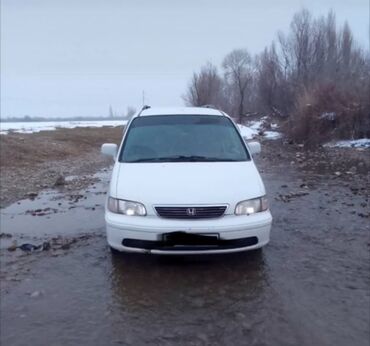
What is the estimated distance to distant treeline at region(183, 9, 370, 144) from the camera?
22.0 m

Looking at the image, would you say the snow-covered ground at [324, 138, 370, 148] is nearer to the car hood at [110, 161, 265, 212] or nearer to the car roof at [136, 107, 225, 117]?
the car roof at [136, 107, 225, 117]

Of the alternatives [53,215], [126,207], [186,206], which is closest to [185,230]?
[186,206]

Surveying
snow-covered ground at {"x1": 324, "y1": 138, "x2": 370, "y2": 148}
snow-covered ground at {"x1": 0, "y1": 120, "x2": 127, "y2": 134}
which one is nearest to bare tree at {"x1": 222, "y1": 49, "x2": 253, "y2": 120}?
snow-covered ground at {"x1": 0, "y1": 120, "x2": 127, "y2": 134}

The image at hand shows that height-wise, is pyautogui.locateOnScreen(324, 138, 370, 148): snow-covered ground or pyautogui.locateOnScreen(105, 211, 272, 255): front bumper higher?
pyautogui.locateOnScreen(105, 211, 272, 255): front bumper

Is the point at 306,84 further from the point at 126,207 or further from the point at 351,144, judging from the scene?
the point at 126,207

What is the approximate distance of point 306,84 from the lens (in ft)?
129

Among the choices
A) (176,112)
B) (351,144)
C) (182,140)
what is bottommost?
(351,144)

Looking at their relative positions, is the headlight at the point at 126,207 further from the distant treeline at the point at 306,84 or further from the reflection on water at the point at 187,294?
the distant treeline at the point at 306,84

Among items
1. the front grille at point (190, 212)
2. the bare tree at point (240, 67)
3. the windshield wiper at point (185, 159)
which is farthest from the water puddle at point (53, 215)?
the bare tree at point (240, 67)

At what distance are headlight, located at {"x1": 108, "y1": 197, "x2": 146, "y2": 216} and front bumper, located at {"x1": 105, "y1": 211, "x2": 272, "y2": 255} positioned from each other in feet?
0.17

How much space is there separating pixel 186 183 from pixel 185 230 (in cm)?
55

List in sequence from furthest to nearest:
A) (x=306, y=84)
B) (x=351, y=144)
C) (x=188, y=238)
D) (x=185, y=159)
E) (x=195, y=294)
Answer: (x=306, y=84) → (x=351, y=144) → (x=185, y=159) → (x=188, y=238) → (x=195, y=294)

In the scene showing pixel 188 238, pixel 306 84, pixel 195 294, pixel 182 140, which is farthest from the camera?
pixel 306 84

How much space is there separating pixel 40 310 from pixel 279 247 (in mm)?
2974
